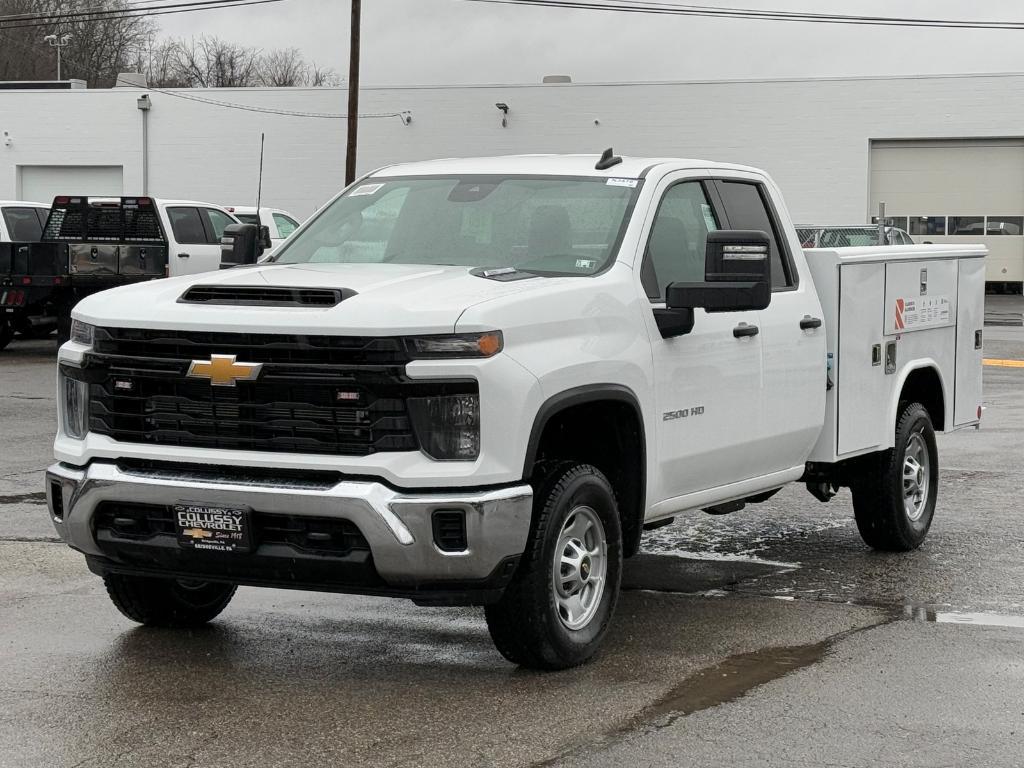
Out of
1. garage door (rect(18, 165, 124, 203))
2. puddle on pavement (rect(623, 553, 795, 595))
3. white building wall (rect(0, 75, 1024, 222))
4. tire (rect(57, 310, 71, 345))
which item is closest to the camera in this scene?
puddle on pavement (rect(623, 553, 795, 595))

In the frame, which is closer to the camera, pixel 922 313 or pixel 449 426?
pixel 449 426

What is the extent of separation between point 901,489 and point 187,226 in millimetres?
15995

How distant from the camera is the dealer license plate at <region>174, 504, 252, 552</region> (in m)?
5.36

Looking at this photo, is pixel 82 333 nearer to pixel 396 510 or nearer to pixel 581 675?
pixel 396 510

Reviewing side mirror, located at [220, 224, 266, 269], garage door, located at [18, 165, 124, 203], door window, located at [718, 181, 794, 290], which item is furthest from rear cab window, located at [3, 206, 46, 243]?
garage door, located at [18, 165, 124, 203]

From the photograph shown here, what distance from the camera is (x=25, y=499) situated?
392 inches

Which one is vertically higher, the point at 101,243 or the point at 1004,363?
the point at 101,243

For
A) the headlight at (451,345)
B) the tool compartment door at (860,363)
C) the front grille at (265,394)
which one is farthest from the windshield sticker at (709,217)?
the front grille at (265,394)

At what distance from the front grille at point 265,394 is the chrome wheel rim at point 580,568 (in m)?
0.87

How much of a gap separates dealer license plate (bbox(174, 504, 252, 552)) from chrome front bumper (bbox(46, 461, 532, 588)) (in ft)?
0.11

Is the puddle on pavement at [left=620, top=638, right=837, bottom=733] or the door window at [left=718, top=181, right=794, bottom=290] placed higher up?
the door window at [left=718, top=181, right=794, bottom=290]

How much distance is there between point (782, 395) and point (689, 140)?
128 feet

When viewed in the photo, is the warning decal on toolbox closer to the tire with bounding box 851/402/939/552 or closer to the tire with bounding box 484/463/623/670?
the tire with bounding box 851/402/939/552

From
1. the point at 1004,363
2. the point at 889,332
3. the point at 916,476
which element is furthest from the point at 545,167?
the point at 1004,363
